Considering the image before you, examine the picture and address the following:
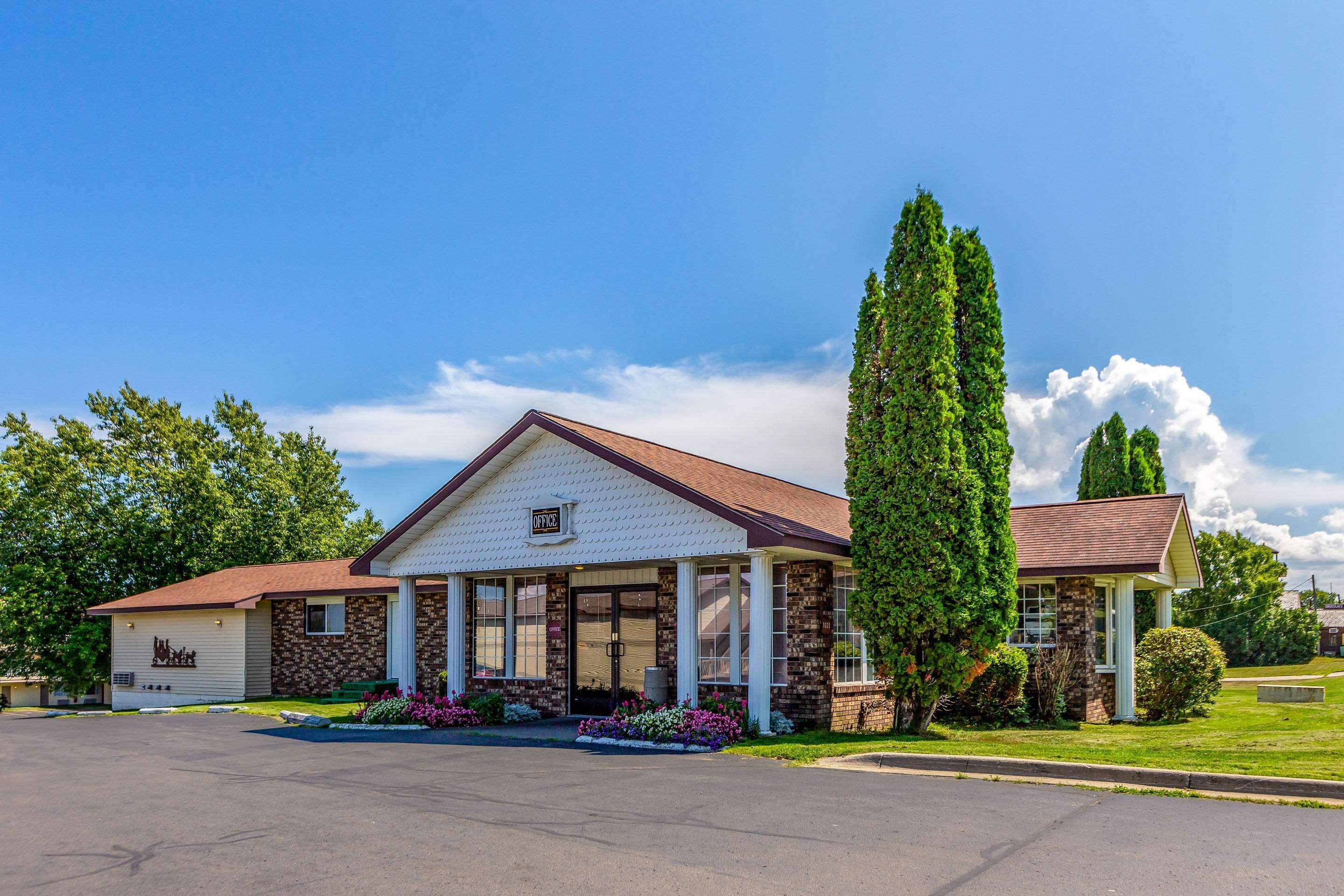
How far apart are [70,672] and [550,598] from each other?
23.5 meters

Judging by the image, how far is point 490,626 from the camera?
20.0 m

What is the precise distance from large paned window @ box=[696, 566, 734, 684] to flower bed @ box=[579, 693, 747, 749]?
3.91ft

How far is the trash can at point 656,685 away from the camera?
1633 centimetres

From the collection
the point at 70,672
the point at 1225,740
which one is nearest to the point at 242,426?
the point at 70,672

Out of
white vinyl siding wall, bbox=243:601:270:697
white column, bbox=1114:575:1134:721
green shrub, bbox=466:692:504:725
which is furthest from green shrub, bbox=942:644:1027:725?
white vinyl siding wall, bbox=243:601:270:697

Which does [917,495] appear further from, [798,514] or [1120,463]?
[1120,463]

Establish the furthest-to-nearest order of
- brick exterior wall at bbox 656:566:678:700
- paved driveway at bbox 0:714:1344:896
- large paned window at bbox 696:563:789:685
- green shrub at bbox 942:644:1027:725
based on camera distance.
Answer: brick exterior wall at bbox 656:566:678:700 → green shrub at bbox 942:644:1027:725 → large paned window at bbox 696:563:789:685 → paved driveway at bbox 0:714:1344:896

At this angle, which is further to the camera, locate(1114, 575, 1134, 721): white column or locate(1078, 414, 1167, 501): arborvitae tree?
locate(1078, 414, 1167, 501): arborvitae tree

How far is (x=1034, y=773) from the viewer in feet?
35.7

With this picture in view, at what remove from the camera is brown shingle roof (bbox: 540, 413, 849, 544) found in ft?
50.8

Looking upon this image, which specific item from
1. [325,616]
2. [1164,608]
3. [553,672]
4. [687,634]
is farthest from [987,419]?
[325,616]

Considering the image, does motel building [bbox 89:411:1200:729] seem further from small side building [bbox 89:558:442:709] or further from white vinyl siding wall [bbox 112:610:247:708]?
white vinyl siding wall [bbox 112:610:247:708]

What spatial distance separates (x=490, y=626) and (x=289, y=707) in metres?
5.78

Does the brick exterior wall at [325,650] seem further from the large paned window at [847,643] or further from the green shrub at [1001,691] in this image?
the green shrub at [1001,691]
